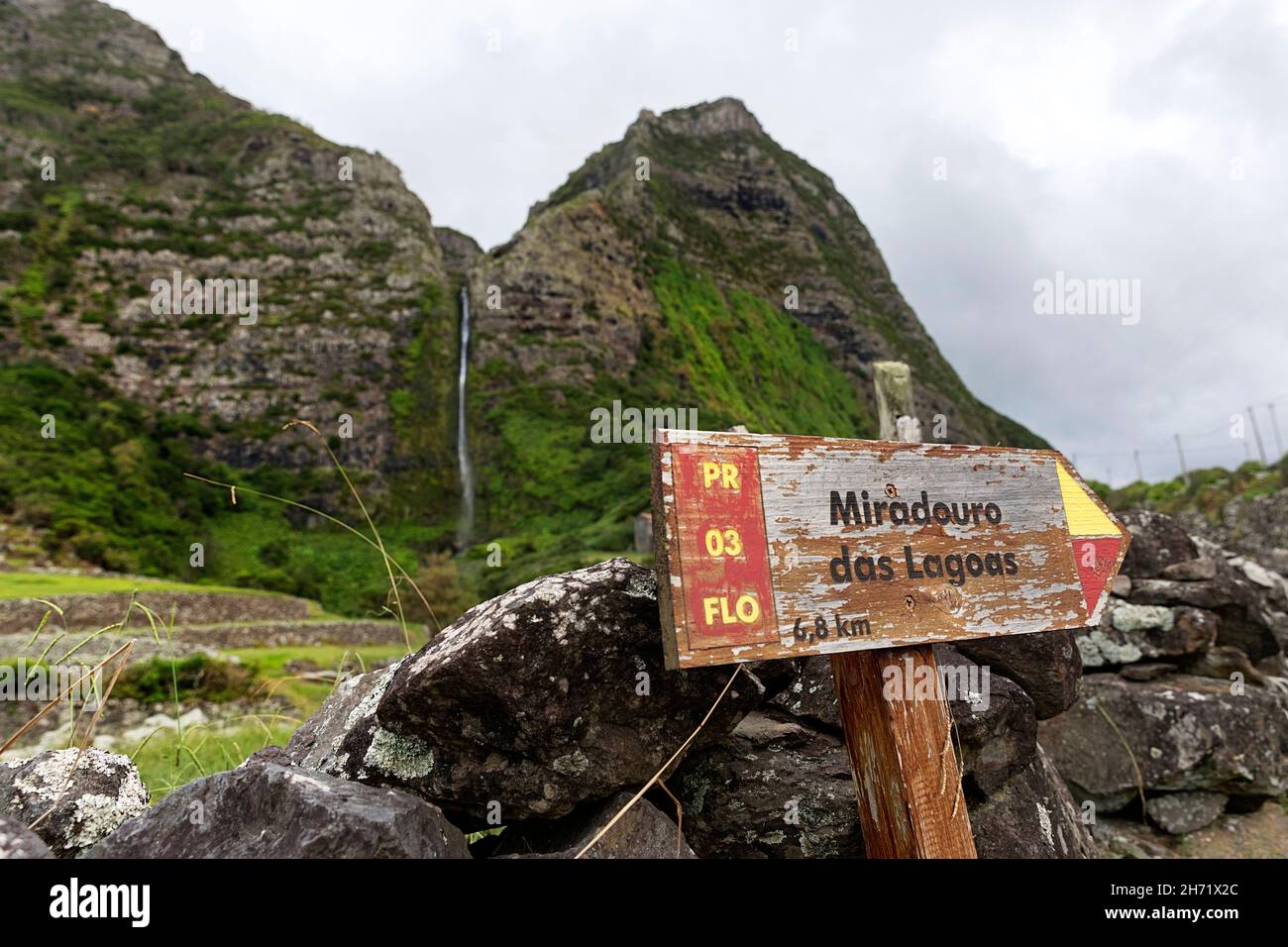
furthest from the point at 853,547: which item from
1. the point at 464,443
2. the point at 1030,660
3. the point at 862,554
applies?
the point at 464,443

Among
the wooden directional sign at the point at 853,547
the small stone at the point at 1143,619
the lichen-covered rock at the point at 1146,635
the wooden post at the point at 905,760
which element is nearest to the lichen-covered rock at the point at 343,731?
the wooden directional sign at the point at 853,547

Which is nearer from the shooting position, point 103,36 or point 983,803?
point 983,803

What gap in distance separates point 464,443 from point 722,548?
173 feet

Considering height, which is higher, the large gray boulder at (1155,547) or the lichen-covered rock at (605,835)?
the large gray boulder at (1155,547)

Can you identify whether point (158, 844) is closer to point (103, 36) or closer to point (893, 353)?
point (893, 353)

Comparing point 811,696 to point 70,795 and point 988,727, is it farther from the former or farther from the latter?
point 70,795

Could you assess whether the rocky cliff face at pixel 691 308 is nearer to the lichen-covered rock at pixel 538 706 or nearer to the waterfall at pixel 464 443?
the waterfall at pixel 464 443

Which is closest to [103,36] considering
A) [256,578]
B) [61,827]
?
[256,578]

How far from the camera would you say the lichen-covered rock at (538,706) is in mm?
2684

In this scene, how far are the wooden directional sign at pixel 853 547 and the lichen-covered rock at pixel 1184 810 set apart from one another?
4324mm

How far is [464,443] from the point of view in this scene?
52.8 metres

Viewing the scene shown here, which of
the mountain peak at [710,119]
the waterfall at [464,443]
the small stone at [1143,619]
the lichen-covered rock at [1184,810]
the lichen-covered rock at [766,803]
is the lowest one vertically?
the lichen-covered rock at [1184,810]

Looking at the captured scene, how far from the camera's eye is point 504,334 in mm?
57531

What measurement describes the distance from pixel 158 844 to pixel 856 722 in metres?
2.61
